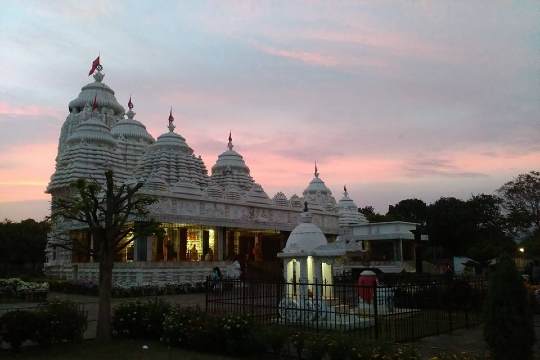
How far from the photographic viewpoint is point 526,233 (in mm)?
52344

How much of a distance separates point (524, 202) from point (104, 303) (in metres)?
49.4

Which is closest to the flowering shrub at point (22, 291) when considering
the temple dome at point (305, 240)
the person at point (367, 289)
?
the temple dome at point (305, 240)

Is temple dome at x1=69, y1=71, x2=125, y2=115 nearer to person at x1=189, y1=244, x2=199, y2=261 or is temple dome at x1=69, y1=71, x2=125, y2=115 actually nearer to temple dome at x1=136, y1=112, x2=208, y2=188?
temple dome at x1=136, y1=112, x2=208, y2=188

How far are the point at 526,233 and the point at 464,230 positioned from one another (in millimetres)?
11822

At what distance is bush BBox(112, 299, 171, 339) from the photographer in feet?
45.2

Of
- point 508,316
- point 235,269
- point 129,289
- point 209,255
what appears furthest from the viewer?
point 209,255

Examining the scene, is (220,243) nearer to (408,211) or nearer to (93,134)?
(93,134)

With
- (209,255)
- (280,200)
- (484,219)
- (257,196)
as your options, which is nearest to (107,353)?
(209,255)

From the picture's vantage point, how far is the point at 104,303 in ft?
43.9

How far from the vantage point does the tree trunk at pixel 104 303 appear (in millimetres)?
13359

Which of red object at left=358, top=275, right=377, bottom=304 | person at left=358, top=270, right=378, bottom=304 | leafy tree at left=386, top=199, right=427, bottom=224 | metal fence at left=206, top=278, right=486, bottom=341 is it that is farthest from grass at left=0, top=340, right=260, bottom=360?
leafy tree at left=386, top=199, right=427, bottom=224

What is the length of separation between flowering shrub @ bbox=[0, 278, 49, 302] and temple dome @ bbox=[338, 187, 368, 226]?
38.2 meters

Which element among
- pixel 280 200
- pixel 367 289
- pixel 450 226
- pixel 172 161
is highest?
pixel 172 161

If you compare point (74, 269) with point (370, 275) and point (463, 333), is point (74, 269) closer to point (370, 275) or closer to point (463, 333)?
point (370, 275)
